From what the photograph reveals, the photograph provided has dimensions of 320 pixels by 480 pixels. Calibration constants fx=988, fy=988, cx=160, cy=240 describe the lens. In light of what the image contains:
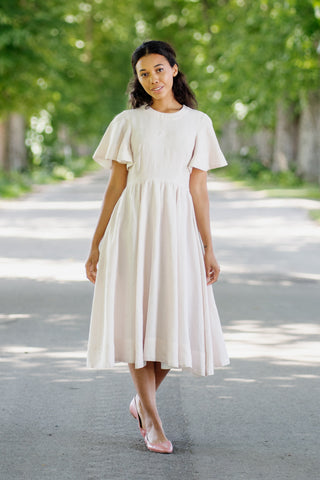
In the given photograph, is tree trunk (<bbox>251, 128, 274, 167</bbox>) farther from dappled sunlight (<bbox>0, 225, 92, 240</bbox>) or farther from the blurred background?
dappled sunlight (<bbox>0, 225, 92, 240</bbox>)

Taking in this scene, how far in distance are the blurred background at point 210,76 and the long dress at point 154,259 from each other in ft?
29.6

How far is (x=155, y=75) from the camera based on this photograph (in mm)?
4680

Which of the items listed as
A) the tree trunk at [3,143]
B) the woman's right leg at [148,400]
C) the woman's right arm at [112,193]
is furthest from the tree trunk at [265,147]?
the woman's right leg at [148,400]

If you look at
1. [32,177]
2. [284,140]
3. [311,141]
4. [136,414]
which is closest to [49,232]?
[136,414]

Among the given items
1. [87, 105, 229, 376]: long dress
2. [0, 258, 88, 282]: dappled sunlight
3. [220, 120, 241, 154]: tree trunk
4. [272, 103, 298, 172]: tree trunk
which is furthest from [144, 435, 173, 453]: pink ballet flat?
[220, 120, 241, 154]: tree trunk

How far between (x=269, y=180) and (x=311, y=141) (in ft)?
15.5

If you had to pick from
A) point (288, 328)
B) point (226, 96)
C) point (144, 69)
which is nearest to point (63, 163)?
point (226, 96)

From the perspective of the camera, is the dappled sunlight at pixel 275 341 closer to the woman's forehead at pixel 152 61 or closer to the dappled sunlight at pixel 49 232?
the woman's forehead at pixel 152 61

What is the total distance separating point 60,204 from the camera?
25.3 meters

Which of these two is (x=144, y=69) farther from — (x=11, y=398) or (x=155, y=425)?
(x=11, y=398)

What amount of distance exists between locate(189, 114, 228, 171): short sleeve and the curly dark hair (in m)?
0.14

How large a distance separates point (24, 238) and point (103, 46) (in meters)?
48.5

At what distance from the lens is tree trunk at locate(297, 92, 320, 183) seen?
97.0 ft

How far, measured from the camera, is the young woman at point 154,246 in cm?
459
